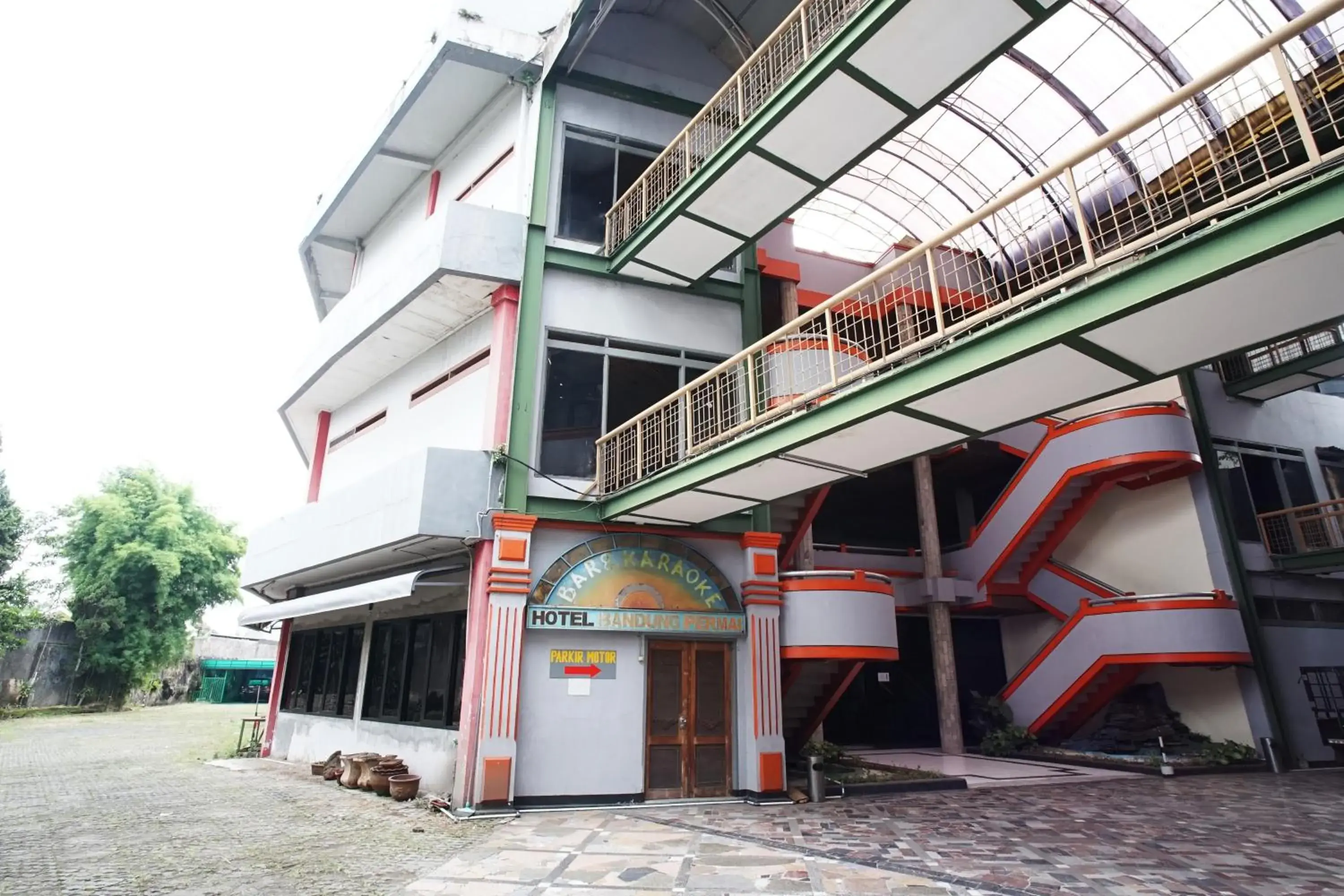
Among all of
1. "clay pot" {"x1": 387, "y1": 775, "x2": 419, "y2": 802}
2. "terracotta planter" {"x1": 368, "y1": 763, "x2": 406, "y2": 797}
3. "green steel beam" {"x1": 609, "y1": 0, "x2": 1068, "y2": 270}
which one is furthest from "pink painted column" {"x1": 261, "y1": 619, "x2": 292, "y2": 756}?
"green steel beam" {"x1": 609, "y1": 0, "x2": 1068, "y2": 270}

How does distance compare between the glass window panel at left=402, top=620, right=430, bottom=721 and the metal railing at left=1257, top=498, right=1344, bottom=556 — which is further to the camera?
the metal railing at left=1257, top=498, right=1344, bottom=556

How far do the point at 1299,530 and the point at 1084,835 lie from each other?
35.0 feet

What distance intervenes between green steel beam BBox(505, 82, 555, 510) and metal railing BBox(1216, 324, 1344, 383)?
483 inches

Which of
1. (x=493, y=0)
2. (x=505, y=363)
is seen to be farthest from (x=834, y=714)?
(x=493, y=0)

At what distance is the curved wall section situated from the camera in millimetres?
10211

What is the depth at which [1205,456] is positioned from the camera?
46.8 feet

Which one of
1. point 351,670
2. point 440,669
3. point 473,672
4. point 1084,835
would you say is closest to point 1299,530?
point 1084,835

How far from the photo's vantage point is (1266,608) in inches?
545

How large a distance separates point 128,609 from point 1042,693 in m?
31.9

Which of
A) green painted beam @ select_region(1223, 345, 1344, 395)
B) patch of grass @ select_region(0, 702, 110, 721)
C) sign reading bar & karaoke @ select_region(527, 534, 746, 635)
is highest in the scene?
green painted beam @ select_region(1223, 345, 1344, 395)

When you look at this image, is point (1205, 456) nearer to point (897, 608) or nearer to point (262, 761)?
point (897, 608)

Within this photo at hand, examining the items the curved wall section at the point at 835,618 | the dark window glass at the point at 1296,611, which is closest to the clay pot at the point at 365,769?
the curved wall section at the point at 835,618

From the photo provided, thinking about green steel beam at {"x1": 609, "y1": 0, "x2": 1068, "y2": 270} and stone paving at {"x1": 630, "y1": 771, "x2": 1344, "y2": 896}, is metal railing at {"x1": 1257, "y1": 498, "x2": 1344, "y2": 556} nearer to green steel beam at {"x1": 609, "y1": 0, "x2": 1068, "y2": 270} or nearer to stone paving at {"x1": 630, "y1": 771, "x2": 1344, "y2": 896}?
stone paving at {"x1": 630, "y1": 771, "x2": 1344, "y2": 896}

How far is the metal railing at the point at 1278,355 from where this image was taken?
13.6m
